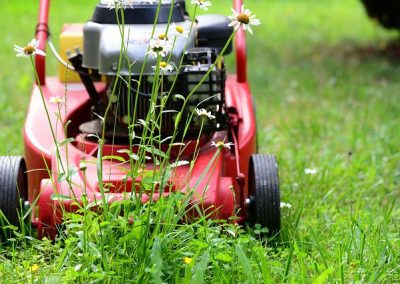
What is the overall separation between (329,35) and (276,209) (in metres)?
4.84

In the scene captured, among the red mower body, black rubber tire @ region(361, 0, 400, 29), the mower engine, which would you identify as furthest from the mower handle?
black rubber tire @ region(361, 0, 400, 29)

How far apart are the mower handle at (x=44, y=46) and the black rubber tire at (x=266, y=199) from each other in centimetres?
68

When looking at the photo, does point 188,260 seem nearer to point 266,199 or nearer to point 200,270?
point 200,270

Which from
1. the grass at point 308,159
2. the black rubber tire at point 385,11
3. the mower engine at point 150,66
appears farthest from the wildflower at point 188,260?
the black rubber tire at point 385,11

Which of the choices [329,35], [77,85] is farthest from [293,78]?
[77,85]

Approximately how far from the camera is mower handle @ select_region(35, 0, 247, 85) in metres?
3.02

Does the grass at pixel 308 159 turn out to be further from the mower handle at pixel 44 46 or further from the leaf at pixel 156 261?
the mower handle at pixel 44 46

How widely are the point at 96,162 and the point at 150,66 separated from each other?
398 millimetres

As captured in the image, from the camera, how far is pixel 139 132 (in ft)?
8.41

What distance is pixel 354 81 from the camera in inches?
201

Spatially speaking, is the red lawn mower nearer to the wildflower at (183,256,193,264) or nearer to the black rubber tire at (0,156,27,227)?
the black rubber tire at (0,156,27,227)

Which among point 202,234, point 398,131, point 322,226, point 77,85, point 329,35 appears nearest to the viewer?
point 202,234

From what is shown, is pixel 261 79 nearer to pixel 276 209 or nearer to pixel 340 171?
pixel 340 171

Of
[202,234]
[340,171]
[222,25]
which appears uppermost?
[222,25]
